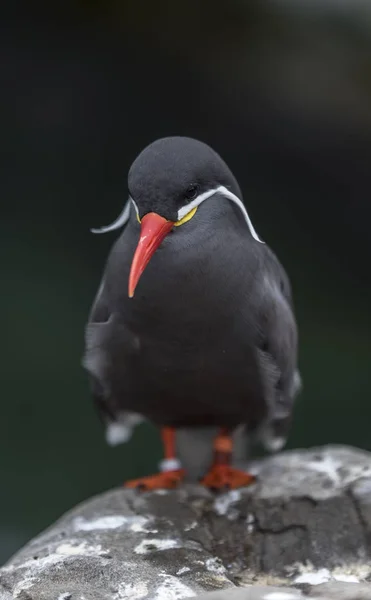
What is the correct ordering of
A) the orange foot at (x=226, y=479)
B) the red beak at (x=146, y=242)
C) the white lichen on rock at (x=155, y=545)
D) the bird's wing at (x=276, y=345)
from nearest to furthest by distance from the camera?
the red beak at (x=146, y=242), the white lichen on rock at (x=155, y=545), the bird's wing at (x=276, y=345), the orange foot at (x=226, y=479)

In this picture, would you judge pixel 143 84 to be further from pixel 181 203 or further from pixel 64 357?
pixel 181 203

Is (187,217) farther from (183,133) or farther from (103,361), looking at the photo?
(183,133)

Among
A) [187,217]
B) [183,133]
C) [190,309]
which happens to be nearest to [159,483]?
[190,309]

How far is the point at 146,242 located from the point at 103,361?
2.97 feet

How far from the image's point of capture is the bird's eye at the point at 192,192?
3812 millimetres

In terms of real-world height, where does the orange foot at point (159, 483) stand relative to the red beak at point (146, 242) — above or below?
below

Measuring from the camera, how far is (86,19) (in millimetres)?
10555

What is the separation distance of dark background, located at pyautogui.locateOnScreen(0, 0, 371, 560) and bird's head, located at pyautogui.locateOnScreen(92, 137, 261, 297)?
4.52 m

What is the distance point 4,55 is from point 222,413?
7102 mm

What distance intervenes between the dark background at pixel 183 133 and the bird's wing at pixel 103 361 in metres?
3.24

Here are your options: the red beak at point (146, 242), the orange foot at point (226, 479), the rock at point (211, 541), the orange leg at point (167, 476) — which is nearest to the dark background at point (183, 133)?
the orange leg at point (167, 476)

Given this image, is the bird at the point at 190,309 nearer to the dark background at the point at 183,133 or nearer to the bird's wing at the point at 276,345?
the bird's wing at the point at 276,345

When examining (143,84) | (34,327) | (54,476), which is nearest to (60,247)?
(34,327)

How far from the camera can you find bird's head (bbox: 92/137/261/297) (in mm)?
3709
